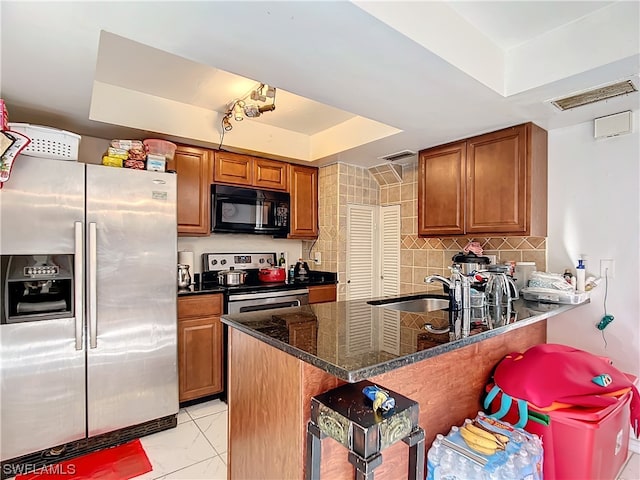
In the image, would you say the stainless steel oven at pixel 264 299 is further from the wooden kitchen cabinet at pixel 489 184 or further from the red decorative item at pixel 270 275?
the wooden kitchen cabinet at pixel 489 184

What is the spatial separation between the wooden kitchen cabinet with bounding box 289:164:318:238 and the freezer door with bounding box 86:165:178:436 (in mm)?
1341

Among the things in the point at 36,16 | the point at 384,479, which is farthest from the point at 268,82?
the point at 384,479

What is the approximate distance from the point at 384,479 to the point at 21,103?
8.95 ft

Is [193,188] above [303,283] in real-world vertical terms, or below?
above

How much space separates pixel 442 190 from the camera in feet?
9.58

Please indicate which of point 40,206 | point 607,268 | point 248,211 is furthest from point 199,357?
point 607,268

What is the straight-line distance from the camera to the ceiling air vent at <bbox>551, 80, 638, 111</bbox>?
183 centimetres

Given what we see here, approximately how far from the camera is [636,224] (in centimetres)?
217

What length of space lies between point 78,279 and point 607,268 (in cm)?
339

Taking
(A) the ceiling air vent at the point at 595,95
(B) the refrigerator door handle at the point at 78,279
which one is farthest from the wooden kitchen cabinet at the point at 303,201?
(A) the ceiling air vent at the point at 595,95

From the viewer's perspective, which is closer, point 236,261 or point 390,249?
point 236,261

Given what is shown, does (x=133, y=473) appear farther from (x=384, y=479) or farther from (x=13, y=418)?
(x=384, y=479)

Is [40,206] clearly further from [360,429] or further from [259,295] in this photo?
[360,429]

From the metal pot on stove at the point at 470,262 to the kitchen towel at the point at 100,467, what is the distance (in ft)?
8.07
